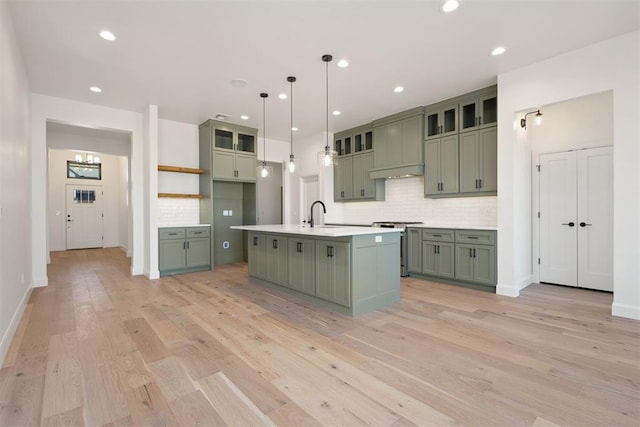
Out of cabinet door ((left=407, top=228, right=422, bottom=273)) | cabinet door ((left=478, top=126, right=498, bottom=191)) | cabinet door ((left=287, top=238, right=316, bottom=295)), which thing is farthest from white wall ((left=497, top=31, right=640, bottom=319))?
cabinet door ((left=287, top=238, right=316, bottom=295))

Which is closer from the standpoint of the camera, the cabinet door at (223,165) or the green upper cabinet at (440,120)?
the green upper cabinet at (440,120)

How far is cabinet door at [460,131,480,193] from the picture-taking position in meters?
4.68

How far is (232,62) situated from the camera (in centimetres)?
371

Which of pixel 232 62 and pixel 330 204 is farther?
pixel 330 204

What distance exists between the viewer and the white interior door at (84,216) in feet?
31.3

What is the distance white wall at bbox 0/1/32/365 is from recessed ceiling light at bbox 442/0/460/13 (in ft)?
12.1

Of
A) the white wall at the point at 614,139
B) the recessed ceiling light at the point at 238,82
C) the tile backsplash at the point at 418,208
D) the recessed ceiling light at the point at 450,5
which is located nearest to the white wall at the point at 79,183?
the recessed ceiling light at the point at 238,82

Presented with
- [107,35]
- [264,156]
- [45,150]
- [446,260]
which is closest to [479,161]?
[446,260]

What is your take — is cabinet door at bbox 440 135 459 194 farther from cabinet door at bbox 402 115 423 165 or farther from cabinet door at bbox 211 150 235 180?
cabinet door at bbox 211 150 235 180

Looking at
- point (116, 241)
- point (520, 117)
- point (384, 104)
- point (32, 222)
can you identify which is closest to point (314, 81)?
point (384, 104)

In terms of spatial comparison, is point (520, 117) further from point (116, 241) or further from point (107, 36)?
point (116, 241)

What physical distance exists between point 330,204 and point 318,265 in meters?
3.58

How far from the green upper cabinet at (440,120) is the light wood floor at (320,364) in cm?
272

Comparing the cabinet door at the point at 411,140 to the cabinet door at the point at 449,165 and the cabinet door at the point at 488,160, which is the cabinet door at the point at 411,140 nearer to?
the cabinet door at the point at 449,165
